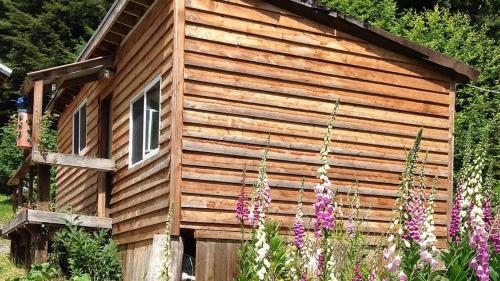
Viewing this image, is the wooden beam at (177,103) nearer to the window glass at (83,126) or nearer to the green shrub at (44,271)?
the green shrub at (44,271)

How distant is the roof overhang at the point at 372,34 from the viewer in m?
10.7

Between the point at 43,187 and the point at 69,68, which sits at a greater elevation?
the point at 69,68

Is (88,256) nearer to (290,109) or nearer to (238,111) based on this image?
(238,111)

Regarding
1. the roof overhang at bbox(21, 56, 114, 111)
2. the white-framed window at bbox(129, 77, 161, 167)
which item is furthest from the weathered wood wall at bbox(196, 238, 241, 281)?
the roof overhang at bbox(21, 56, 114, 111)

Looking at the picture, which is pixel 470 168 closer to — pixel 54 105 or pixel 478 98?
pixel 54 105

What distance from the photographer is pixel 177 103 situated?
380 inches

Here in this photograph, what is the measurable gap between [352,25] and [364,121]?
1.53 m

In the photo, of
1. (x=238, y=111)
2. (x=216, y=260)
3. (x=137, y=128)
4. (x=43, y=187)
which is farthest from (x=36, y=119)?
(x=216, y=260)

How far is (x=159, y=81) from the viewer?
10.6 meters

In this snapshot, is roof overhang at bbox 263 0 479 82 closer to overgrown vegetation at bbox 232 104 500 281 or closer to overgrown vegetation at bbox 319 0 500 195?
overgrown vegetation at bbox 232 104 500 281

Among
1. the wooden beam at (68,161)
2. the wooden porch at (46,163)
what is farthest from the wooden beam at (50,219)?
the wooden beam at (68,161)

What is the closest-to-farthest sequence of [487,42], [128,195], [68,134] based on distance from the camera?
[128,195], [68,134], [487,42]

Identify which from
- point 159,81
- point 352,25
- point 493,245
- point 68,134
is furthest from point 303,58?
point 68,134

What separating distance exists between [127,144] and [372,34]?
14.6ft
